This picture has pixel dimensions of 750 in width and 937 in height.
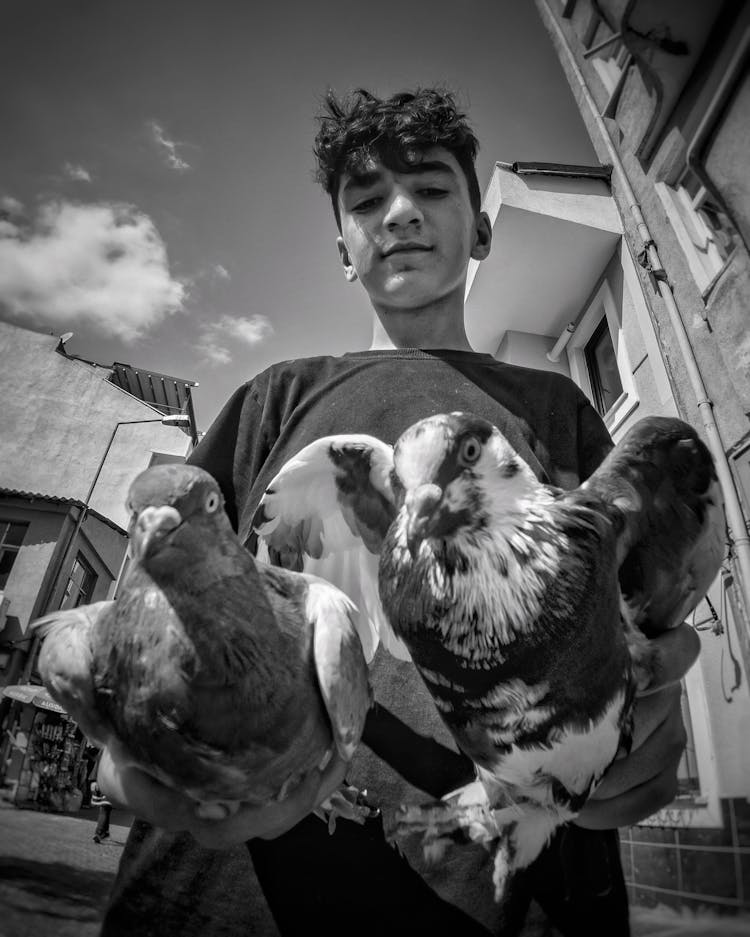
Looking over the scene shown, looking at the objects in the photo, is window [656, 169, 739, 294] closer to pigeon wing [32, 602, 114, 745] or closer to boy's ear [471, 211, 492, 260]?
boy's ear [471, 211, 492, 260]

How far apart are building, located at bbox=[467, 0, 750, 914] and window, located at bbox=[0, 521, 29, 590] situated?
152 inches

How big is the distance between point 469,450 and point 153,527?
0.37 meters

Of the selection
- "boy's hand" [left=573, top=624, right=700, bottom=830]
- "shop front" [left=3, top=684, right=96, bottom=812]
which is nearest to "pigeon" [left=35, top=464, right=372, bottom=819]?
"boy's hand" [left=573, top=624, right=700, bottom=830]

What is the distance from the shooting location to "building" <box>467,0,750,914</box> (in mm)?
2070

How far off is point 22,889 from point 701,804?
5.44 meters

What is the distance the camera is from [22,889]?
4352 mm

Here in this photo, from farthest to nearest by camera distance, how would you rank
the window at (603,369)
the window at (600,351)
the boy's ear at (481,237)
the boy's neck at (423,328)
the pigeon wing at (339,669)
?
the window at (603,369) < the window at (600,351) < the boy's ear at (481,237) < the boy's neck at (423,328) < the pigeon wing at (339,669)

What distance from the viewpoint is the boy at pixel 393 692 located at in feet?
2.46

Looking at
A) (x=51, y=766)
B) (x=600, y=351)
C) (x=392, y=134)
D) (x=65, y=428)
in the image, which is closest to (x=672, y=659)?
(x=392, y=134)

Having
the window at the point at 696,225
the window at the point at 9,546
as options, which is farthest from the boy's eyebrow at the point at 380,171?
the window at the point at 9,546

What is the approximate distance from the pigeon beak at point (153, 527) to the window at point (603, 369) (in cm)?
472

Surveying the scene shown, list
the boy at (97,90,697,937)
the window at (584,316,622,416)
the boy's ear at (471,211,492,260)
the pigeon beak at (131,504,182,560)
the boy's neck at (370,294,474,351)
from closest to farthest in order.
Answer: the pigeon beak at (131,504,182,560), the boy at (97,90,697,937), the boy's neck at (370,294,474,351), the boy's ear at (471,211,492,260), the window at (584,316,622,416)

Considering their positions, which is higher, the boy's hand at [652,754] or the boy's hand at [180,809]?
the boy's hand at [652,754]

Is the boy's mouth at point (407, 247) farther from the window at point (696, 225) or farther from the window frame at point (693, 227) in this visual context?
the window frame at point (693, 227)
